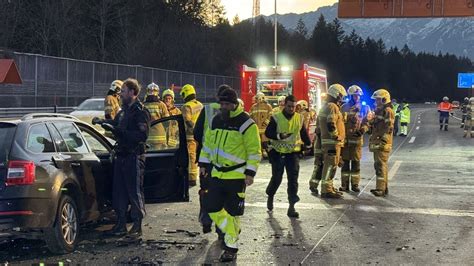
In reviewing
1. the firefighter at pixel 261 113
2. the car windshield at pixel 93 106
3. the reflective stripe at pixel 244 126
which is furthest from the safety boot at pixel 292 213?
the car windshield at pixel 93 106

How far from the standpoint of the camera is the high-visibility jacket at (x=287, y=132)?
9109 millimetres

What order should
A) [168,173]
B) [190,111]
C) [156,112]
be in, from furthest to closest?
1. [156,112]
2. [190,111]
3. [168,173]

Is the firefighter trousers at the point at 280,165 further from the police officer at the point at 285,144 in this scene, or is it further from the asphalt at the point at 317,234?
the asphalt at the point at 317,234

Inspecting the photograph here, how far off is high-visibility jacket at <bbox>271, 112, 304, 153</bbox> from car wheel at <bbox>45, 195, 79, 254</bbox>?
3397mm

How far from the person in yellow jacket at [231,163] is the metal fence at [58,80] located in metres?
15.6

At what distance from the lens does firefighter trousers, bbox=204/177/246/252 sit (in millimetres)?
6457

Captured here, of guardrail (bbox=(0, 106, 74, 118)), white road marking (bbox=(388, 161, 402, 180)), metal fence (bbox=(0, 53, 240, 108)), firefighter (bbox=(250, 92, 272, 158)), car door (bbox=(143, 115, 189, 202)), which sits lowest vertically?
white road marking (bbox=(388, 161, 402, 180))

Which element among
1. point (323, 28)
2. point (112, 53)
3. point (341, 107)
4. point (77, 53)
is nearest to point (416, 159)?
point (341, 107)

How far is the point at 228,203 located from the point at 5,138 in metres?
2.32

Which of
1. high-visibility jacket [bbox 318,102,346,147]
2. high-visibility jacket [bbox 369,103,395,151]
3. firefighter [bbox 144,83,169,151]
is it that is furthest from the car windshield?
high-visibility jacket [bbox 369,103,395,151]

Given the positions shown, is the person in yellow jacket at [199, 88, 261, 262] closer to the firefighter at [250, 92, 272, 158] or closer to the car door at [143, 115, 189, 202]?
the car door at [143, 115, 189, 202]

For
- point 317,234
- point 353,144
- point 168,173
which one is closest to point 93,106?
point 353,144

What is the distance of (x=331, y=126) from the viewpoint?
10383 millimetres

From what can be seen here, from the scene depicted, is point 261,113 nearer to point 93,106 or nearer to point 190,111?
point 93,106
